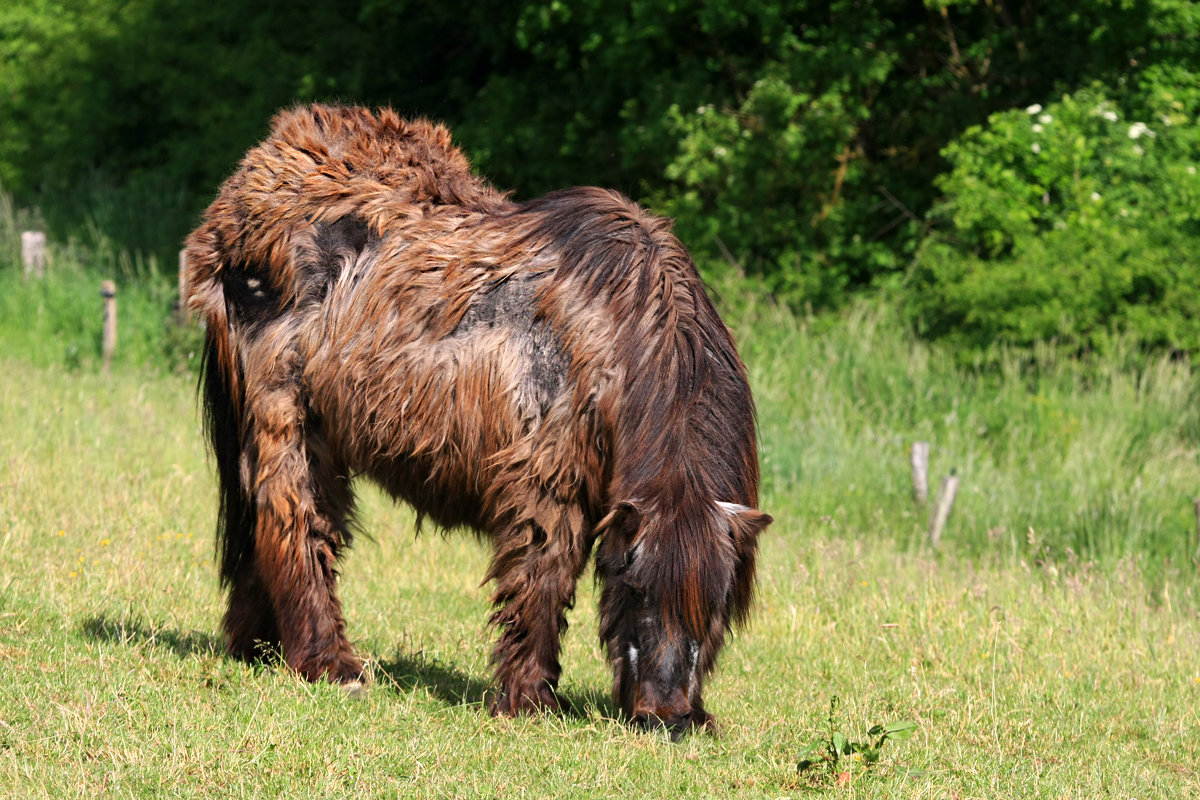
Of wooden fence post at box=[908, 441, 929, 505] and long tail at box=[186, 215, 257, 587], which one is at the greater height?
long tail at box=[186, 215, 257, 587]

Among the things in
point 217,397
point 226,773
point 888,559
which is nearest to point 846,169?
point 888,559

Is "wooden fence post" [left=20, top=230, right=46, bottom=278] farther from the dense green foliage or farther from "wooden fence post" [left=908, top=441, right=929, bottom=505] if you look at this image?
"wooden fence post" [left=908, top=441, right=929, bottom=505]

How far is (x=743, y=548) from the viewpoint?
16.3 ft

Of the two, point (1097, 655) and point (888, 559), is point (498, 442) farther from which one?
point (888, 559)

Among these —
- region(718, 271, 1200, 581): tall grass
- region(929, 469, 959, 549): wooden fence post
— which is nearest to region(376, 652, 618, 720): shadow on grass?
region(718, 271, 1200, 581): tall grass

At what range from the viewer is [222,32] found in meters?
23.0

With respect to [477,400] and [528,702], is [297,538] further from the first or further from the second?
[528,702]

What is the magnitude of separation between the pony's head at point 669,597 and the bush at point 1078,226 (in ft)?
31.4

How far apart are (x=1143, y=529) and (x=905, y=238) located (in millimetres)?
7213

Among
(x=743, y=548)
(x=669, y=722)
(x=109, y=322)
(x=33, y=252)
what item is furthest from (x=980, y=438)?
(x=33, y=252)

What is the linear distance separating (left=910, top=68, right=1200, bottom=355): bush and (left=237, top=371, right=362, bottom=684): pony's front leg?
965 cm

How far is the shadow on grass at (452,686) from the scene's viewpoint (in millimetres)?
5406

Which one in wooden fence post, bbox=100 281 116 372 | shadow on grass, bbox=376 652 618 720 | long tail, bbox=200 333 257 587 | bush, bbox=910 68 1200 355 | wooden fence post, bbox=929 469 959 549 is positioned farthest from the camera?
wooden fence post, bbox=100 281 116 372

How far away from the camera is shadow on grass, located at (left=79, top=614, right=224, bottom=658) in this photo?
230 inches
